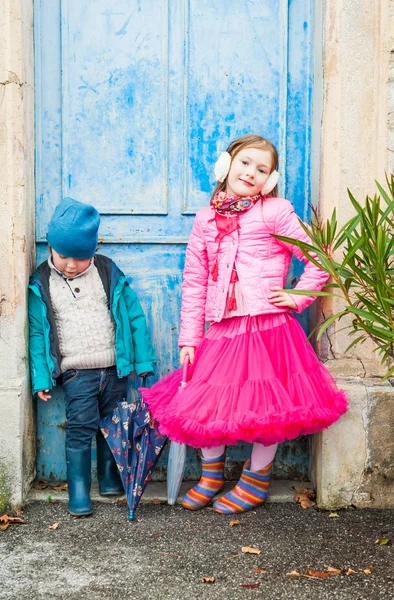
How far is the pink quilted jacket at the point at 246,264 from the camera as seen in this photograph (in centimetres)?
361

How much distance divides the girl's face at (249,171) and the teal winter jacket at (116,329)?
78 cm

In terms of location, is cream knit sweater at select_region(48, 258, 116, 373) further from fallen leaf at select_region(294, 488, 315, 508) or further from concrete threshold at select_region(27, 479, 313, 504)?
fallen leaf at select_region(294, 488, 315, 508)

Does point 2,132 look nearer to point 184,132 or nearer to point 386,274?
point 184,132

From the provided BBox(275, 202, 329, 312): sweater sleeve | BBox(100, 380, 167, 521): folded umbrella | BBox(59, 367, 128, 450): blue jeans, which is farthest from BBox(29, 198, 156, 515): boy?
BBox(275, 202, 329, 312): sweater sleeve

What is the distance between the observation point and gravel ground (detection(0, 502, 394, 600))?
2.85 meters

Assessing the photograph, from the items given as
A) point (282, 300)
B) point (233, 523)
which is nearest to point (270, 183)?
point (282, 300)

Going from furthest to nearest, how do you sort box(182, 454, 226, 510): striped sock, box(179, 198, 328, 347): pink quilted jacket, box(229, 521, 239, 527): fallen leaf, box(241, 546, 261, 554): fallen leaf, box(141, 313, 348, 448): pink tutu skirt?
box(182, 454, 226, 510): striped sock, box(179, 198, 328, 347): pink quilted jacket, box(229, 521, 239, 527): fallen leaf, box(141, 313, 348, 448): pink tutu skirt, box(241, 546, 261, 554): fallen leaf

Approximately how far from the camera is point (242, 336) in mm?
3646

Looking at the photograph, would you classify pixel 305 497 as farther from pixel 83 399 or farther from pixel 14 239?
pixel 14 239

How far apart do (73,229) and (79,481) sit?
4.13ft

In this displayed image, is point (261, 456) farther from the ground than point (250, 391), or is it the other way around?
point (250, 391)

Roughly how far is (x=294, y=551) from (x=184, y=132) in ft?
7.20

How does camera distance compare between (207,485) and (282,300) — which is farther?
(207,485)

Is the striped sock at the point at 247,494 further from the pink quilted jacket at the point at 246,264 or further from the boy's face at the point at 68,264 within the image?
the boy's face at the point at 68,264
